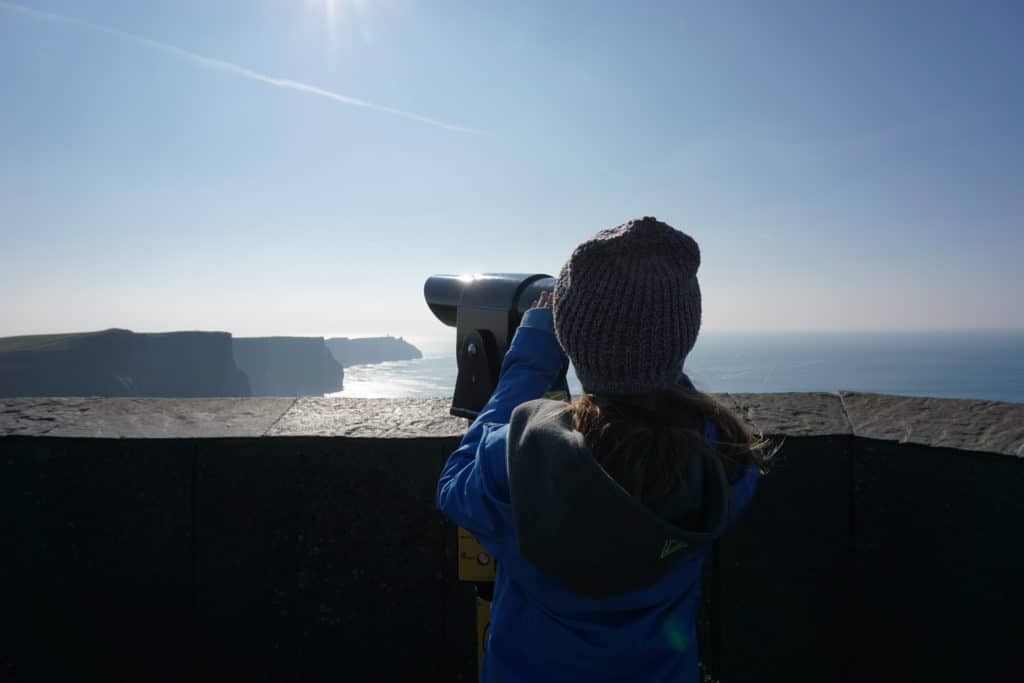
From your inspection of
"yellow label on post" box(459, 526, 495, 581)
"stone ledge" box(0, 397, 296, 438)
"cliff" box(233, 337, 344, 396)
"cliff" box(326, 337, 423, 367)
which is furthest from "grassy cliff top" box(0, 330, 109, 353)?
"cliff" box(326, 337, 423, 367)

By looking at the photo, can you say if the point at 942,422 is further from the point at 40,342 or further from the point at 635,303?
the point at 40,342

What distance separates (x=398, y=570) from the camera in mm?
2018

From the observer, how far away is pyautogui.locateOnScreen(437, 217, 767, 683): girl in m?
0.86

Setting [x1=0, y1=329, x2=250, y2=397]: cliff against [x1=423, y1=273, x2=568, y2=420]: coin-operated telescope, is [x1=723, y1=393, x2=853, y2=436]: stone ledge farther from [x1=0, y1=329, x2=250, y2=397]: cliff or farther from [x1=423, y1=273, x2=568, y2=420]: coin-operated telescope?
[x1=0, y1=329, x2=250, y2=397]: cliff

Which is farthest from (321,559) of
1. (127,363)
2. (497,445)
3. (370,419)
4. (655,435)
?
(127,363)

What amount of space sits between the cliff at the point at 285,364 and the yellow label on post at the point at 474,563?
106005mm

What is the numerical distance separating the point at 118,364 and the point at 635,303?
72044mm

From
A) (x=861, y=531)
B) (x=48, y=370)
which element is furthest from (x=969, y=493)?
(x=48, y=370)

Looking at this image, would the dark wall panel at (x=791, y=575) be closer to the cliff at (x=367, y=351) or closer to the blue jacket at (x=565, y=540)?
the blue jacket at (x=565, y=540)

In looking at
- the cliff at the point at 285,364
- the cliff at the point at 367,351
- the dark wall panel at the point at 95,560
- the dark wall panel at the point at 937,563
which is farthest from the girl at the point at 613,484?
the cliff at the point at 367,351

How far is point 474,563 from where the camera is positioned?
161 cm

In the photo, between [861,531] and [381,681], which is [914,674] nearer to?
[861,531]

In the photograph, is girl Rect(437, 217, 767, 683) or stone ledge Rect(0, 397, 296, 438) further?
stone ledge Rect(0, 397, 296, 438)

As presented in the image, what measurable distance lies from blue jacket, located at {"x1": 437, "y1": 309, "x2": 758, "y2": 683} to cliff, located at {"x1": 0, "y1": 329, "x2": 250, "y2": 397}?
54228mm
